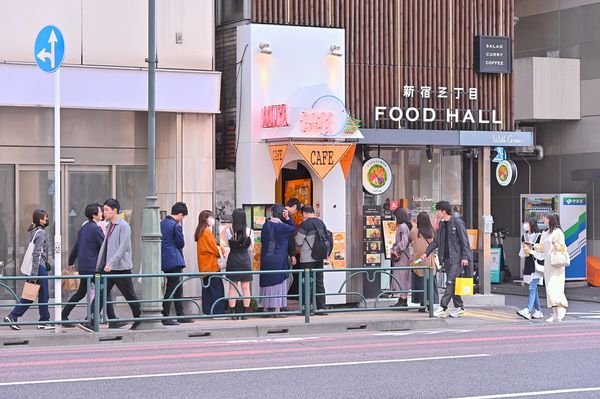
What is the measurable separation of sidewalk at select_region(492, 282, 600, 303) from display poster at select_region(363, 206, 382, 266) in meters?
5.96

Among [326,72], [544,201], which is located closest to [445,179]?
[326,72]

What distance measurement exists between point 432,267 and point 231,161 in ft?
16.4

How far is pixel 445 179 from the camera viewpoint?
24.1 m

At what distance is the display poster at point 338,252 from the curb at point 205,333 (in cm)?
344

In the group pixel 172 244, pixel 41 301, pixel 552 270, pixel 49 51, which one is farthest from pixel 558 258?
pixel 49 51

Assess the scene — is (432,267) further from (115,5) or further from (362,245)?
(115,5)

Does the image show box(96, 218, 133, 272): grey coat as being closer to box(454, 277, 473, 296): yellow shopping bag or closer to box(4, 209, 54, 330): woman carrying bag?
box(4, 209, 54, 330): woman carrying bag

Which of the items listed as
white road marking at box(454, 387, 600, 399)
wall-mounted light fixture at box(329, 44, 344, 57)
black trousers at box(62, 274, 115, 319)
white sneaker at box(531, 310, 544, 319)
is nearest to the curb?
black trousers at box(62, 274, 115, 319)

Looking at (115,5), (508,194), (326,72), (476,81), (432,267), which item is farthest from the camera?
(508,194)

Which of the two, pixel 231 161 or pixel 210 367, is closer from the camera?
pixel 210 367

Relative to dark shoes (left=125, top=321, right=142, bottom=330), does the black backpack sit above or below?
above

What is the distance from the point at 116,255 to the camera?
17031 millimetres

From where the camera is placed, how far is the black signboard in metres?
23.8

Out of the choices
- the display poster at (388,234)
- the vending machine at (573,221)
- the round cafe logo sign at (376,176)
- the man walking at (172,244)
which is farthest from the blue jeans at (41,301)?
the vending machine at (573,221)
